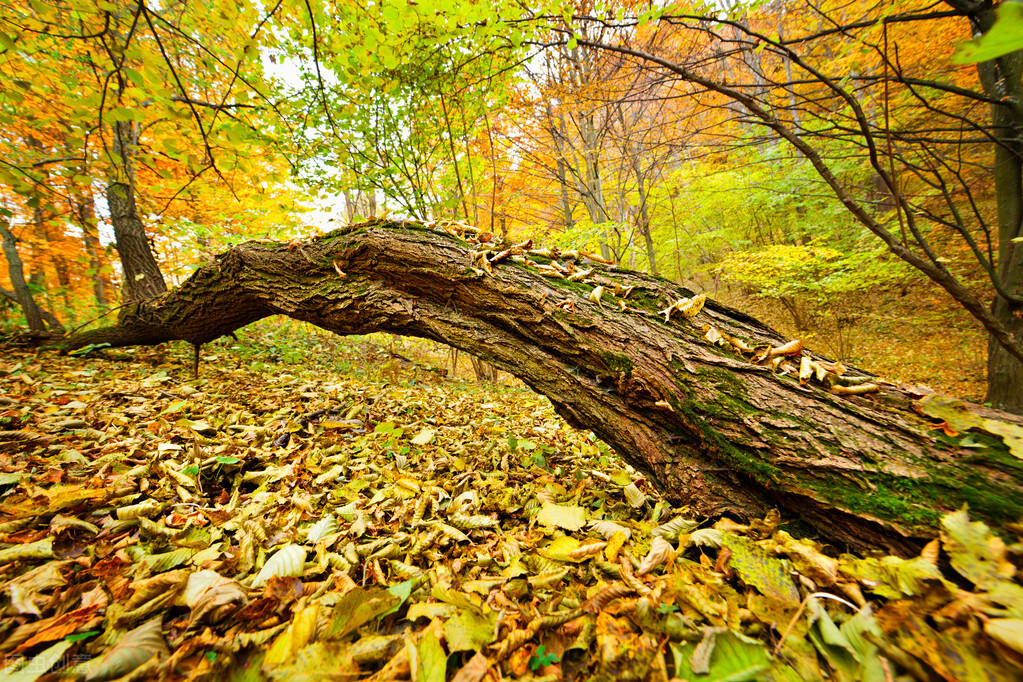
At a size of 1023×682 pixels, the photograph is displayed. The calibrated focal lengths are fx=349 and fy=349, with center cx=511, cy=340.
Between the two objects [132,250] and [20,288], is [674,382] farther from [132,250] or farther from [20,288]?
[132,250]

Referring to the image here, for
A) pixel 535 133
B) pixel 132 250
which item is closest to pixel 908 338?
pixel 535 133

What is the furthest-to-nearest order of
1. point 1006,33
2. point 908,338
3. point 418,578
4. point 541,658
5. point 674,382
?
point 908,338
point 674,382
point 418,578
point 541,658
point 1006,33

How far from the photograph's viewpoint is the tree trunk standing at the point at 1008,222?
283 cm

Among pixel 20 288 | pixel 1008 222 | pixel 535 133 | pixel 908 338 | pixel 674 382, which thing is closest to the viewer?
pixel 674 382

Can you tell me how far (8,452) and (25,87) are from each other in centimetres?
178

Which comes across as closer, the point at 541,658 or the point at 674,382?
the point at 541,658

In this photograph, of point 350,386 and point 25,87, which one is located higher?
point 25,87

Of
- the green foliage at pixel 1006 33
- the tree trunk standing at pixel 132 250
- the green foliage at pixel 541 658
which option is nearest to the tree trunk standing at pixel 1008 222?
the green foliage at pixel 1006 33

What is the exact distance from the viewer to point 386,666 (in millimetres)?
800

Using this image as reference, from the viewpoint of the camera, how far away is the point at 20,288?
3957 millimetres

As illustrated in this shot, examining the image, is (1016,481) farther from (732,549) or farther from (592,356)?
(592,356)

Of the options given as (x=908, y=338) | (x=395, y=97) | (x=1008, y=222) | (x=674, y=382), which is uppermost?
(x=395, y=97)

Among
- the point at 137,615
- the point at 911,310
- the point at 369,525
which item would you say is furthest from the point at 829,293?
the point at 137,615

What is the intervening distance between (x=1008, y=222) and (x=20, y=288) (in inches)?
408
